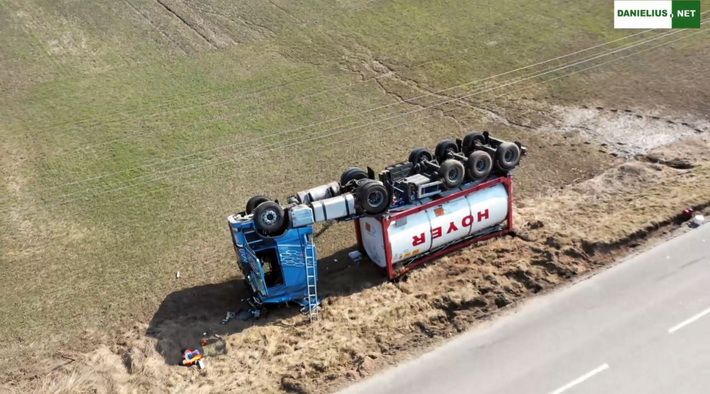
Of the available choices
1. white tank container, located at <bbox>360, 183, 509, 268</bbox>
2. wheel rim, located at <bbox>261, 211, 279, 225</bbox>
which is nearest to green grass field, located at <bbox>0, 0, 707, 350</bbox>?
wheel rim, located at <bbox>261, 211, 279, 225</bbox>

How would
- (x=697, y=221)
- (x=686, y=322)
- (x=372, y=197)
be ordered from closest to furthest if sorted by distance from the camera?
(x=686, y=322), (x=372, y=197), (x=697, y=221)

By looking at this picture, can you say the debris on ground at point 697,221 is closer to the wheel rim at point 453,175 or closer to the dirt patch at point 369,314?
the dirt patch at point 369,314

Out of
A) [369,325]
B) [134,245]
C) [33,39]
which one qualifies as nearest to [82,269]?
[134,245]

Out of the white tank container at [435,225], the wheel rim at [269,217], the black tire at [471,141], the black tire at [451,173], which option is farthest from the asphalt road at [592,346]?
the black tire at [471,141]

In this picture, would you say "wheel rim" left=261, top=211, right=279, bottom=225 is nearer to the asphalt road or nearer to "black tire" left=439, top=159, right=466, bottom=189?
the asphalt road

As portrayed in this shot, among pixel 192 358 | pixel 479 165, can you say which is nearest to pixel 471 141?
pixel 479 165

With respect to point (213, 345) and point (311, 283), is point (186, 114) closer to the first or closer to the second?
point (311, 283)

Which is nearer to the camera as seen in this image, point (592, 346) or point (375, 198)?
point (592, 346)
